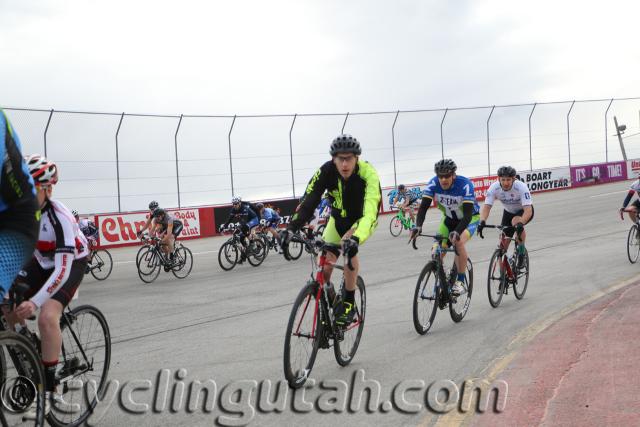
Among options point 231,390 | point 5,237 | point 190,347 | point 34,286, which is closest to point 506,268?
point 190,347

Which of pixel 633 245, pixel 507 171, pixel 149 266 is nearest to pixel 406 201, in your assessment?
pixel 149 266

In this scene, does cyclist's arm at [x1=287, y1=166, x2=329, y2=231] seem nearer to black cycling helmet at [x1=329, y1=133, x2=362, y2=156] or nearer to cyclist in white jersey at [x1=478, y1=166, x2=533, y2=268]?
black cycling helmet at [x1=329, y1=133, x2=362, y2=156]

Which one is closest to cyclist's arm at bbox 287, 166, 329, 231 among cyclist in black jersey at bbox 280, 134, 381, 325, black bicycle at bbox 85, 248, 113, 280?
cyclist in black jersey at bbox 280, 134, 381, 325

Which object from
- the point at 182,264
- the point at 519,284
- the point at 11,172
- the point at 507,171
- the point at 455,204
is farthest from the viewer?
the point at 182,264

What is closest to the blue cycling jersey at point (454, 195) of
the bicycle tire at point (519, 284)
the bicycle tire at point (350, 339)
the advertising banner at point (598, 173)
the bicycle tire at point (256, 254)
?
the bicycle tire at point (519, 284)

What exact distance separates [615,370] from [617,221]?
17.1 m

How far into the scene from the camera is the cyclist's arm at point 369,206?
5453mm

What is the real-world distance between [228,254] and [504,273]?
8.43 m

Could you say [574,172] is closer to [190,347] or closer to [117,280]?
[117,280]

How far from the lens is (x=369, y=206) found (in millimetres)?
5668

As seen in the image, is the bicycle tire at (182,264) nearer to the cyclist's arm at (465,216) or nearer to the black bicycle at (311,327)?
the cyclist's arm at (465,216)

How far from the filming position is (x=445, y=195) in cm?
800

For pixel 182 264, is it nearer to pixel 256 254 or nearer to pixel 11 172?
pixel 256 254

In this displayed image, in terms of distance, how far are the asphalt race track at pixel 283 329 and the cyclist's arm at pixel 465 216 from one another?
1157 mm
